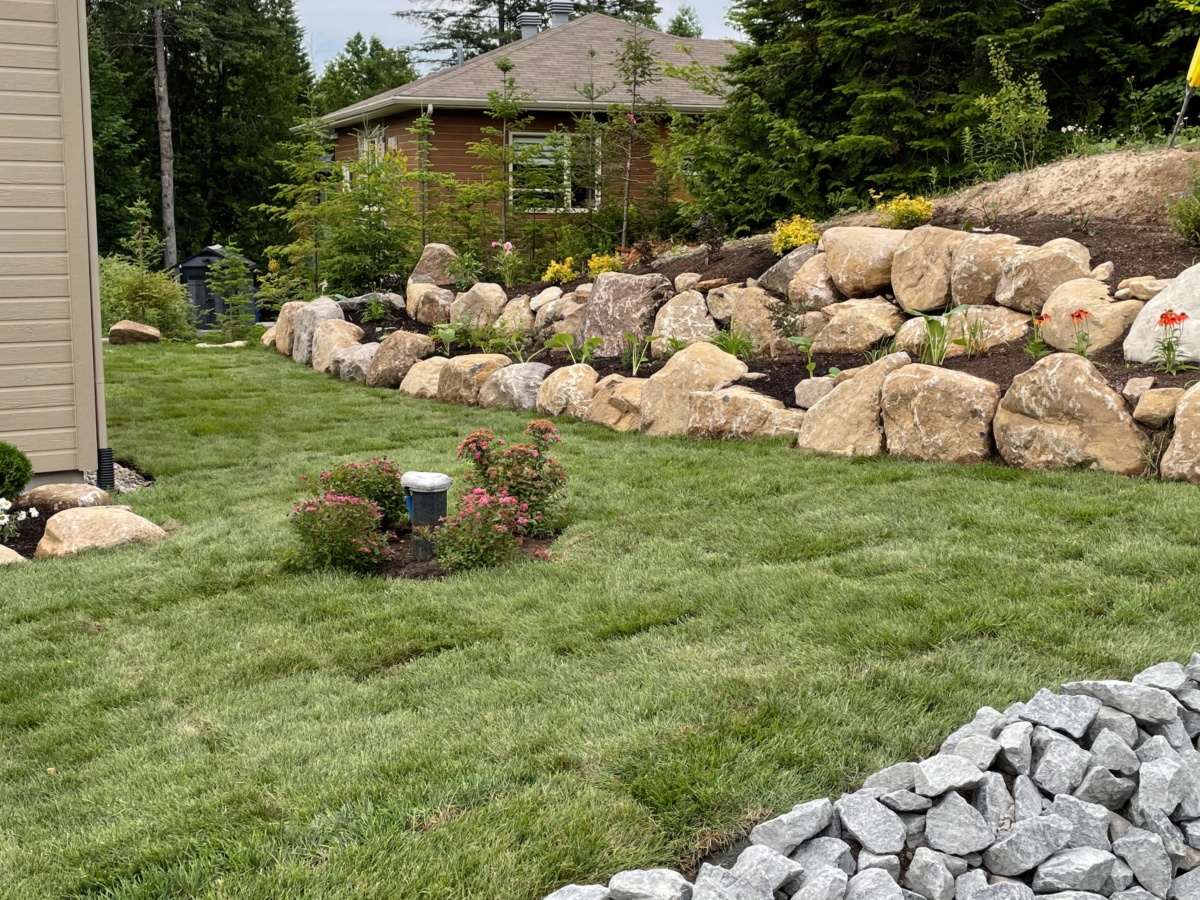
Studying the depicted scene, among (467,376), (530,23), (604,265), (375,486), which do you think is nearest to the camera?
(375,486)

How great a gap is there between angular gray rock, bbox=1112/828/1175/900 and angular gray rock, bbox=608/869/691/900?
110 cm

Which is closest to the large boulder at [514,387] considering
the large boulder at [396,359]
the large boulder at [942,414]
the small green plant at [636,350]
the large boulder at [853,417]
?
the small green plant at [636,350]

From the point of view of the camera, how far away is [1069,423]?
5453mm

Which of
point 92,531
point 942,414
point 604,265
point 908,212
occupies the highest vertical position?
point 908,212

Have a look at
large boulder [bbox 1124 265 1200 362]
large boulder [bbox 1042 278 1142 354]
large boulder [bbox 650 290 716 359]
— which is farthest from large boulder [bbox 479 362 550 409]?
large boulder [bbox 1124 265 1200 362]

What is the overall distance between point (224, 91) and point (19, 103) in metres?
24.4

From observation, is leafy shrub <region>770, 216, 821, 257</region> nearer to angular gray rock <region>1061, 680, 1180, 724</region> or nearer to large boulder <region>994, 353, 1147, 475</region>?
large boulder <region>994, 353, 1147, 475</region>

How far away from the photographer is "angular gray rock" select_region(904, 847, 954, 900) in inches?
93.3

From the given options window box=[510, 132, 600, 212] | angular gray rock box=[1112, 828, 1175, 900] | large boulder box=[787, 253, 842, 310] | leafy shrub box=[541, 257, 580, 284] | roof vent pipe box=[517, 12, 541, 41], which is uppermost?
roof vent pipe box=[517, 12, 541, 41]

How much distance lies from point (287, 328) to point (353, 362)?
8.33ft

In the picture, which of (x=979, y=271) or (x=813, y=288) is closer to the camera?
(x=979, y=271)

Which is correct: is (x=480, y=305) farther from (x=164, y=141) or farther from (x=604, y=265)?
(x=164, y=141)

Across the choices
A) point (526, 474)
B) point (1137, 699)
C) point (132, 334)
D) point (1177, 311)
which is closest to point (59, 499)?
point (526, 474)

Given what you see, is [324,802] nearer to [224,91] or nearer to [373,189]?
[373,189]
